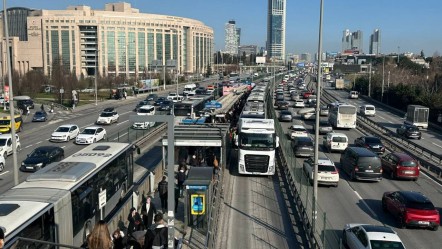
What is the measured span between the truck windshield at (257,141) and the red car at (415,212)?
772 centimetres

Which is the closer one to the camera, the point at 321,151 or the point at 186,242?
the point at 186,242

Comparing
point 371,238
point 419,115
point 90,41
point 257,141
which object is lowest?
point 371,238

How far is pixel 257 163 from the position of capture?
2384 centimetres

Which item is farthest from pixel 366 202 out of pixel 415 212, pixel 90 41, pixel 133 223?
pixel 90 41

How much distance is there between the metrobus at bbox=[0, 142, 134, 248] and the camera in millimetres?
9908

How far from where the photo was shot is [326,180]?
2289cm

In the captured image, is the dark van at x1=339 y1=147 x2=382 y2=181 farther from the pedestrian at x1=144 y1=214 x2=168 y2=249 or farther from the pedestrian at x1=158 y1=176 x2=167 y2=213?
the pedestrian at x1=144 y1=214 x2=168 y2=249

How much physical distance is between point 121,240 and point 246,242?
498 centimetres

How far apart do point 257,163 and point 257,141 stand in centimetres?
118

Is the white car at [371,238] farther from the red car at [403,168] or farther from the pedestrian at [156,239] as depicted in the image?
the red car at [403,168]

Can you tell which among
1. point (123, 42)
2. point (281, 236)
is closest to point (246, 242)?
point (281, 236)

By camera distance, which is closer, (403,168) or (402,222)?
(402,222)

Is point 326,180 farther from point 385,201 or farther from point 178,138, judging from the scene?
point 178,138

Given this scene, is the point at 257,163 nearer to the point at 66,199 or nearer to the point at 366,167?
the point at 366,167
